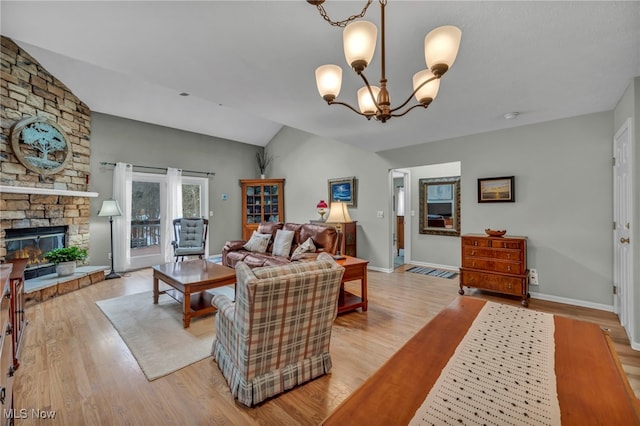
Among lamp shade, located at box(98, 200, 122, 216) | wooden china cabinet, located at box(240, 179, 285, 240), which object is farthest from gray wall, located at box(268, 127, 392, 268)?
lamp shade, located at box(98, 200, 122, 216)

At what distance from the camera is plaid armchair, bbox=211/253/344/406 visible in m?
1.61

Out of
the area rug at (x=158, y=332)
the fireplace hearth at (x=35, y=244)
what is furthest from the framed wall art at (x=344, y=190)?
the fireplace hearth at (x=35, y=244)

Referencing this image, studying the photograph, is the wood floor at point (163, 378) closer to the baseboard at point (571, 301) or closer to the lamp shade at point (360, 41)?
the baseboard at point (571, 301)

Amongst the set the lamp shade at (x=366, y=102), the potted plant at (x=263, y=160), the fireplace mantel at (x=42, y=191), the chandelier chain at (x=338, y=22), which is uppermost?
the potted plant at (x=263, y=160)

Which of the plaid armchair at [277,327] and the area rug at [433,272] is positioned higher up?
the plaid armchair at [277,327]

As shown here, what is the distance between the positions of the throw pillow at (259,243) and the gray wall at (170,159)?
7.11 feet

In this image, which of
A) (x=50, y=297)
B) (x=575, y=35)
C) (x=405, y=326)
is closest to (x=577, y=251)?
(x=405, y=326)

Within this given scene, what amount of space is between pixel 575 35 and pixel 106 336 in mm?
4385

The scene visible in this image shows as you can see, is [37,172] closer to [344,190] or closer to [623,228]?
[344,190]

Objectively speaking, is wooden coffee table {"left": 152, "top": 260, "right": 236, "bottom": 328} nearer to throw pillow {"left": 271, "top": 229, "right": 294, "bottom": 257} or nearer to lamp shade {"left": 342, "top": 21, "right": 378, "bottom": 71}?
throw pillow {"left": 271, "top": 229, "right": 294, "bottom": 257}

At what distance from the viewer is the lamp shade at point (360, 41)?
4.66 ft

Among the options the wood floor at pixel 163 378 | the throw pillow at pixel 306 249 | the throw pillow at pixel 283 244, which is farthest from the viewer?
the throw pillow at pixel 283 244

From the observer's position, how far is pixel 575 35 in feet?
6.01

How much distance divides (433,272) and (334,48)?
430cm
